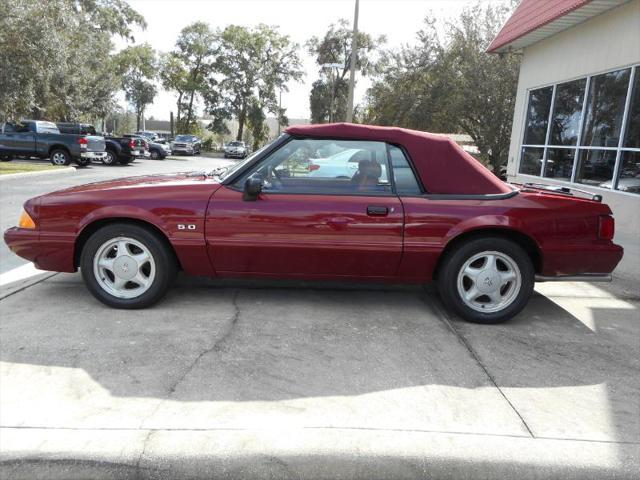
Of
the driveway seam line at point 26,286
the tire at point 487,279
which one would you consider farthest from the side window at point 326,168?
the driveway seam line at point 26,286

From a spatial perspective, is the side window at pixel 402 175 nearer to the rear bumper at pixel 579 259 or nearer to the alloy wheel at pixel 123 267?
the rear bumper at pixel 579 259

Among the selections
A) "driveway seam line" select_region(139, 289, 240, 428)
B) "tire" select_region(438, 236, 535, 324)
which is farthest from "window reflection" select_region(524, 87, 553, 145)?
"driveway seam line" select_region(139, 289, 240, 428)

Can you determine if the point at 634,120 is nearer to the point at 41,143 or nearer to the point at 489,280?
the point at 489,280

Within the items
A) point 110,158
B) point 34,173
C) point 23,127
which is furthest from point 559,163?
point 110,158

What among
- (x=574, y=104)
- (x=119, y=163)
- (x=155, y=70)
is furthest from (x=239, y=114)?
(x=574, y=104)

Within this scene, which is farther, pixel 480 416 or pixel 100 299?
pixel 100 299

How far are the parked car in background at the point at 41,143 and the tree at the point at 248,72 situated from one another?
121 feet

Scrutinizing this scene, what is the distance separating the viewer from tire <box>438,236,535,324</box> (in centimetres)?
408

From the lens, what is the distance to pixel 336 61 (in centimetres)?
5384

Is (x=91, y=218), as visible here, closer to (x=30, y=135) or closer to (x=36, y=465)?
(x=36, y=465)

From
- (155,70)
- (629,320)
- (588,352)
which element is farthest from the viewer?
(155,70)

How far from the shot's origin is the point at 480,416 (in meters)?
2.84

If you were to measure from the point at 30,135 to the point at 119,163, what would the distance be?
4.97 m

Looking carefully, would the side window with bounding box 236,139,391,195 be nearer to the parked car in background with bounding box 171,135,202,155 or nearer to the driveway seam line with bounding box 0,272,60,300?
the driveway seam line with bounding box 0,272,60,300
